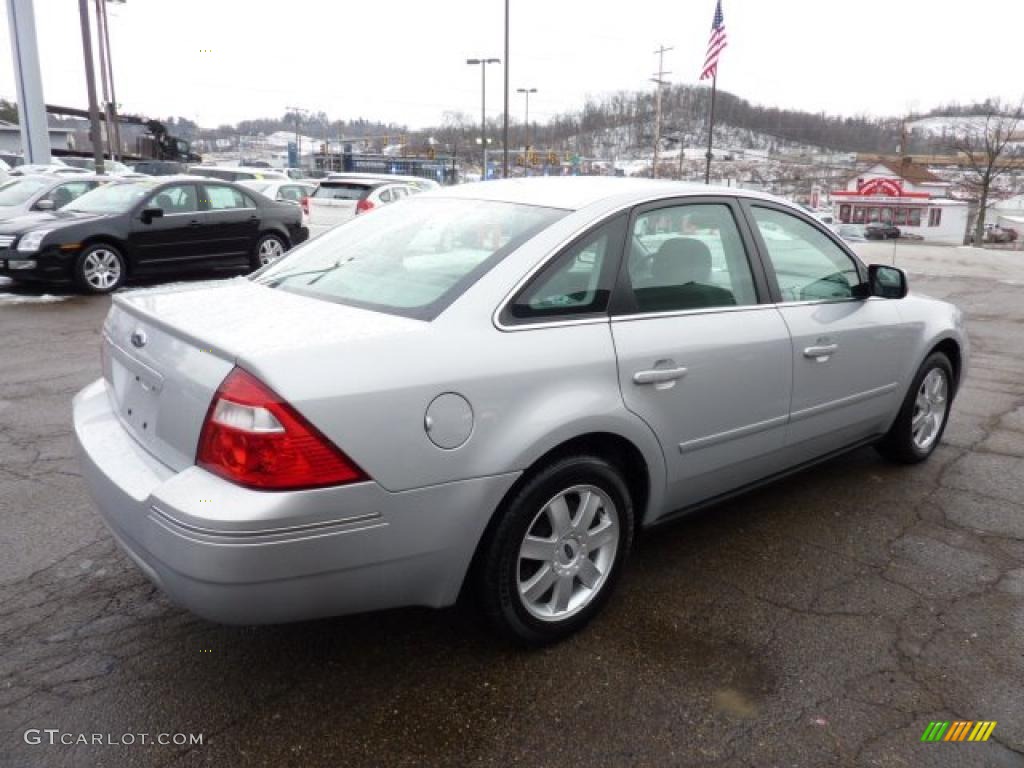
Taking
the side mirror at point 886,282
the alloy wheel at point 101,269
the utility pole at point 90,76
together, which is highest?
the utility pole at point 90,76

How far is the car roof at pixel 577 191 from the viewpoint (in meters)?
3.00

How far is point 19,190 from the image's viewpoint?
12320 millimetres

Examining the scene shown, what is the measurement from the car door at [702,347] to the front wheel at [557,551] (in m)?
0.30

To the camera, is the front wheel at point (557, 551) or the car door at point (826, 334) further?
the car door at point (826, 334)

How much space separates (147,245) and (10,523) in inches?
303

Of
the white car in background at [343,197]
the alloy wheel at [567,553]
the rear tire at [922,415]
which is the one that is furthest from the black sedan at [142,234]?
the rear tire at [922,415]

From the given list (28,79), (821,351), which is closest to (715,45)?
(28,79)

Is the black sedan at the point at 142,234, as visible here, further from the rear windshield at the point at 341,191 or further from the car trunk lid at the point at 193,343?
the car trunk lid at the point at 193,343

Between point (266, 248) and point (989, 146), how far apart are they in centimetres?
6701

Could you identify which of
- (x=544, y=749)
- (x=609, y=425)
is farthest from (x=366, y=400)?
(x=544, y=749)

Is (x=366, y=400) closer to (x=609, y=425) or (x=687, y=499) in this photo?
(x=609, y=425)

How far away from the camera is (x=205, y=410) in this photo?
7.06 feet

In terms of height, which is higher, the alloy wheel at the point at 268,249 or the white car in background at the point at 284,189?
the white car in background at the point at 284,189

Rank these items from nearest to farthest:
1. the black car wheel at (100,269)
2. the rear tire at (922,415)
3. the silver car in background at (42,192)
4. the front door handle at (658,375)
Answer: the front door handle at (658,375), the rear tire at (922,415), the black car wheel at (100,269), the silver car in background at (42,192)
